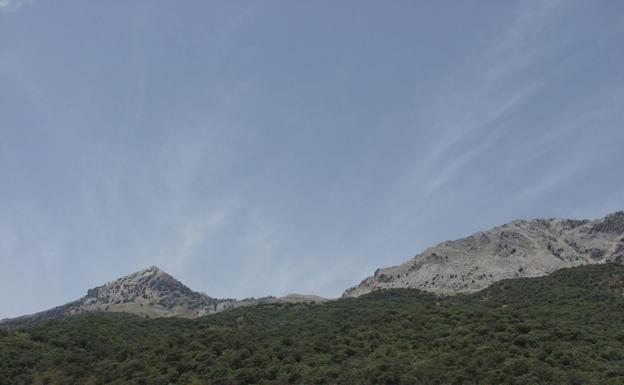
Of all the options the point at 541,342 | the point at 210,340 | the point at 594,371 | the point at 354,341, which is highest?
the point at 210,340

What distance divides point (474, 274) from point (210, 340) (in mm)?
137142

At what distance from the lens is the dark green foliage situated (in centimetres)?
5550

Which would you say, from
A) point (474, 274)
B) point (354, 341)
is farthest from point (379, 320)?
point (474, 274)

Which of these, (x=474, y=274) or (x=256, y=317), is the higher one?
(x=474, y=274)

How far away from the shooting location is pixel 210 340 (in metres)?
73.8

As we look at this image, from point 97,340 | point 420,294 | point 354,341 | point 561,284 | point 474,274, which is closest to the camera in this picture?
point 354,341

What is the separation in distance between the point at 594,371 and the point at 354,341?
2750cm

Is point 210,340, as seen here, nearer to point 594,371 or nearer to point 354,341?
point 354,341

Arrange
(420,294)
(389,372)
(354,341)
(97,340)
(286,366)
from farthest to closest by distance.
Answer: (420,294) < (97,340) < (354,341) < (286,366) < (389,372)

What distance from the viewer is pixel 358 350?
66.1 metres

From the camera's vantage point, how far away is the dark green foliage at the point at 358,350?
182 feet

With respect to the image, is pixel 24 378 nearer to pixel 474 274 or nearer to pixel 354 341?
pixel 354 341

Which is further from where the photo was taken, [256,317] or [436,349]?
[256,317]

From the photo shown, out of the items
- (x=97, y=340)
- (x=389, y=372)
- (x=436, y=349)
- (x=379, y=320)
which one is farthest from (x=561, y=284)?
(x=97, y=340)
